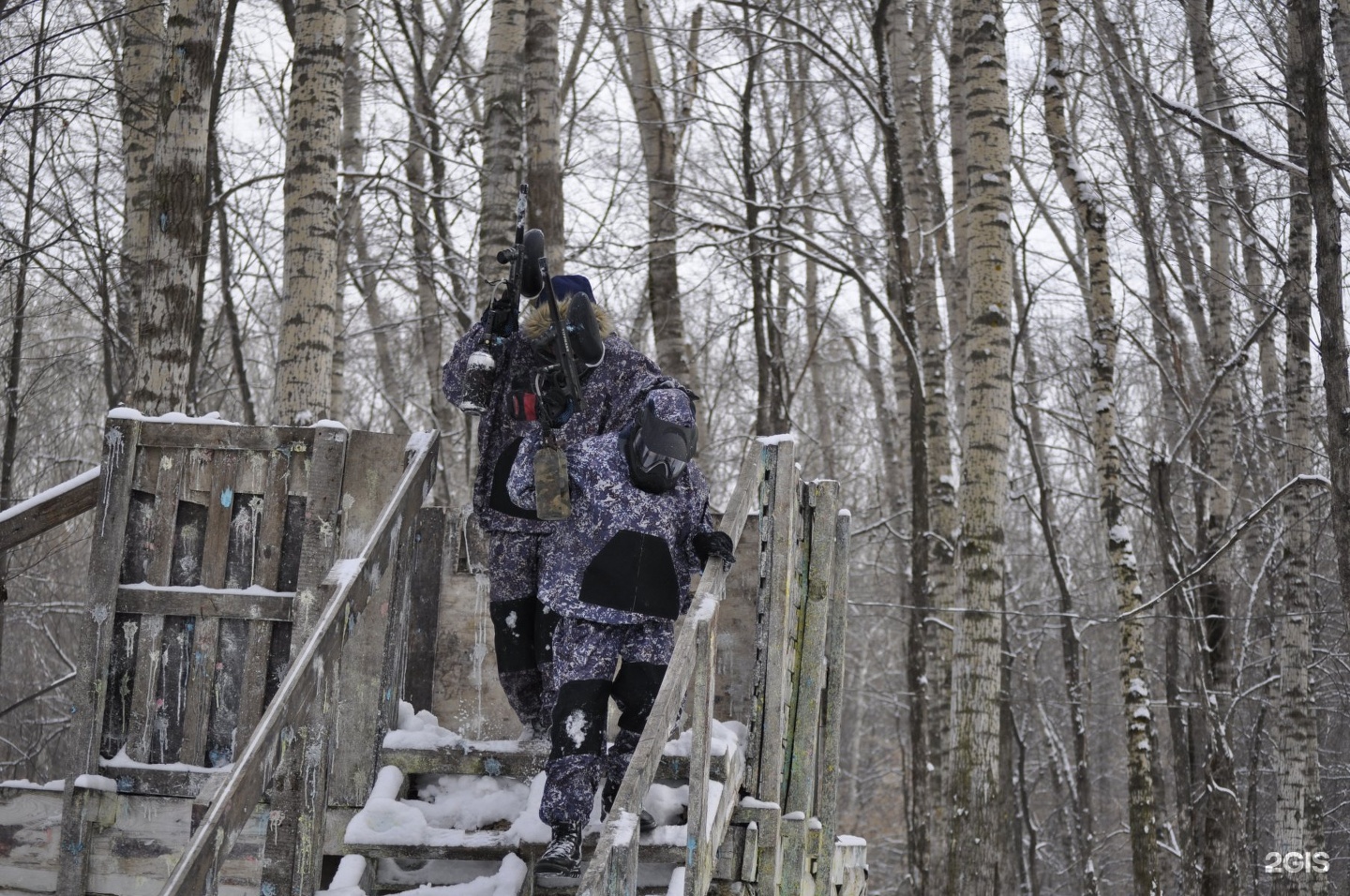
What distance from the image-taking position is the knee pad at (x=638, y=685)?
388 centimetres

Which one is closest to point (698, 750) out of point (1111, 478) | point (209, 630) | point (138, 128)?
point (209, 630)

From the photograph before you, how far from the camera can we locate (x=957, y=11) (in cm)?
1050

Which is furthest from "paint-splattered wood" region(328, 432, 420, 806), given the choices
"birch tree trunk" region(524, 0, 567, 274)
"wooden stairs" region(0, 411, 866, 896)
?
"birch tree trunk" region(524, 0, 567, 274)

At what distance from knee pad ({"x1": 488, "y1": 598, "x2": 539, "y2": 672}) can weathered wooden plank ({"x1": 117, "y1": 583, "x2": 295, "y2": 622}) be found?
764 millimetres

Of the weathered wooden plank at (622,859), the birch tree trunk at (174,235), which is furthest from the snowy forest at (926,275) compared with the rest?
the weathered wooden plank at (622,859)

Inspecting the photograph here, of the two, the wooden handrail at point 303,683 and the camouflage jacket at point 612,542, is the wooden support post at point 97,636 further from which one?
the camouflage jacket at point 612,542

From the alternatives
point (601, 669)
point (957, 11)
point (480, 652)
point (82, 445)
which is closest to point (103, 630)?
point (480, 652)

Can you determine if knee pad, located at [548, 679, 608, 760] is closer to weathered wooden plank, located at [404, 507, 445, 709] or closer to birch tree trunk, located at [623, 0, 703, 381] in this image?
weathered wooden plank, located at [404, 507, 445, 709]

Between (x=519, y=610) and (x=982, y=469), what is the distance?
496cm

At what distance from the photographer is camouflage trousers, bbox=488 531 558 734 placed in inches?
163

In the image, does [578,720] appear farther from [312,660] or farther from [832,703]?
[832,703]

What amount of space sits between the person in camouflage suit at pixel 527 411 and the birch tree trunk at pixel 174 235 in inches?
105

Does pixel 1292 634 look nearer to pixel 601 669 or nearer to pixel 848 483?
pixel 601 669

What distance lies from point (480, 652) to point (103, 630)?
145 cm
